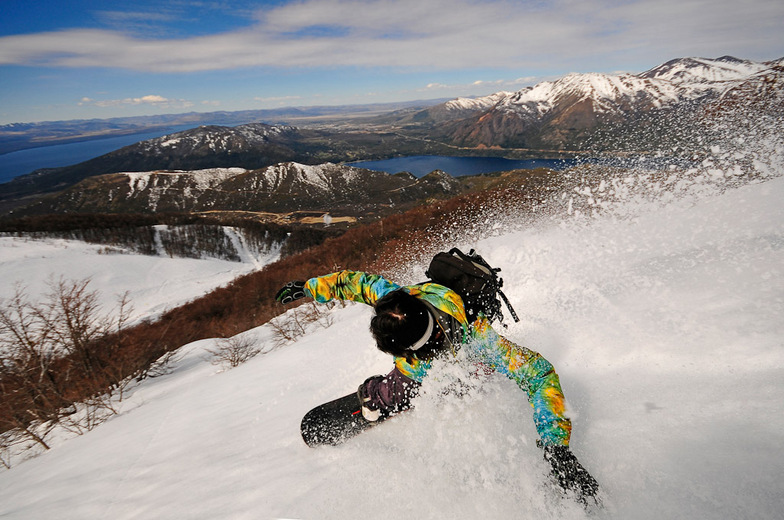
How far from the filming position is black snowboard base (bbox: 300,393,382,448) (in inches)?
137

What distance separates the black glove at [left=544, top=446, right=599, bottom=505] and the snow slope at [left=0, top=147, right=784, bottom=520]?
11 centimetres

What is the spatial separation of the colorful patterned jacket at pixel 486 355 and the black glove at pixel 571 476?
77 mm

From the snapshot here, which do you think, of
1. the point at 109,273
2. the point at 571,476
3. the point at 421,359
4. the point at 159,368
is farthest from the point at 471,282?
the point at 109,273

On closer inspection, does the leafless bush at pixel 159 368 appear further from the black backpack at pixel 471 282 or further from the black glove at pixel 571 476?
the black glove at pixel 571 476

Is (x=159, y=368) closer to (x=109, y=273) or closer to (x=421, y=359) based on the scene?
(x=421, y=359)

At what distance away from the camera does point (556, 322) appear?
4457mm

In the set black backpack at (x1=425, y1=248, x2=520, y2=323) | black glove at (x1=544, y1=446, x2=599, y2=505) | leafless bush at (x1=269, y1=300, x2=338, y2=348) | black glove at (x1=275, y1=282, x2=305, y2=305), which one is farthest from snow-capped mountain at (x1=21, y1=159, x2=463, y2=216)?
black glove at (x1=544, y1=446, x2=599, y2=505)

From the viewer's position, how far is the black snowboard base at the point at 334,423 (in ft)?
11.4

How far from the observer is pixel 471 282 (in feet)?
10.6

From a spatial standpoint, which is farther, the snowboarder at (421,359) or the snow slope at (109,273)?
the snow slope at (109,273)

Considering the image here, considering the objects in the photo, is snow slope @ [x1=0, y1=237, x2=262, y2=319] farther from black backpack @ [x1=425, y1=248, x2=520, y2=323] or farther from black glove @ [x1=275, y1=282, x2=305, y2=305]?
black backpack @ [x1=425, y1=248, x2=520, y2=323]

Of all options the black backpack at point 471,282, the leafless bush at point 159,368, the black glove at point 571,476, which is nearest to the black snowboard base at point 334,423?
the black backpack at point 471,282

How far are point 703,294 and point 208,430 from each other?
6.53m

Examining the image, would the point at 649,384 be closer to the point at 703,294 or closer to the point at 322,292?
the point at 703,294
